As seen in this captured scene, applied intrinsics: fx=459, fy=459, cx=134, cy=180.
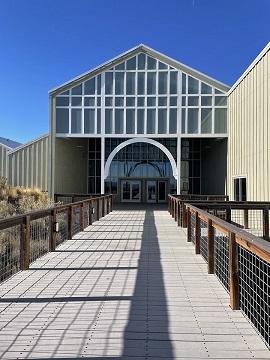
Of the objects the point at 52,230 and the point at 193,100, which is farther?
the point at 193,100

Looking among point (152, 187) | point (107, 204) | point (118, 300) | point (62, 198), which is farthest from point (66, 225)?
point (152, 187)

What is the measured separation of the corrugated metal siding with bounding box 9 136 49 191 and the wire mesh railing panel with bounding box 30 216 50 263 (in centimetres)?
2174

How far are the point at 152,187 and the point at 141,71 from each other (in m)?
15.2

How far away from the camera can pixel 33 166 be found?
3344 cm

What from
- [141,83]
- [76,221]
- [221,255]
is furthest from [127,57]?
[221,255]

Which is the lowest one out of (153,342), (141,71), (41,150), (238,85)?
(153,342)

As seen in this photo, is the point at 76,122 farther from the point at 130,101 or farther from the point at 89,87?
the point at 130,101

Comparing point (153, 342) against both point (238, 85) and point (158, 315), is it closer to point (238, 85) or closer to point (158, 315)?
point (158, 315)

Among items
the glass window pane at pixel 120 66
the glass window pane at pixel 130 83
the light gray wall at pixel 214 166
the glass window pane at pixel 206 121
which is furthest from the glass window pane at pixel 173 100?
the light gray wall at pixel 214 166

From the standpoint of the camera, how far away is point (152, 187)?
45.5 m

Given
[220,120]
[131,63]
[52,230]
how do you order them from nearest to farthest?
1. [52,230]
2. [220,120]
3. [131,63]

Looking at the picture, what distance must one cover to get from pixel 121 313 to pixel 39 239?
5.99 meters

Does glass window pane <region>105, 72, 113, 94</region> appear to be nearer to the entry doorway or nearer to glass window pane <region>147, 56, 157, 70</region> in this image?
glass window pane <region>147, 56, 157, 70</region>

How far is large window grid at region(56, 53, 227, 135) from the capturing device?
32.4m
